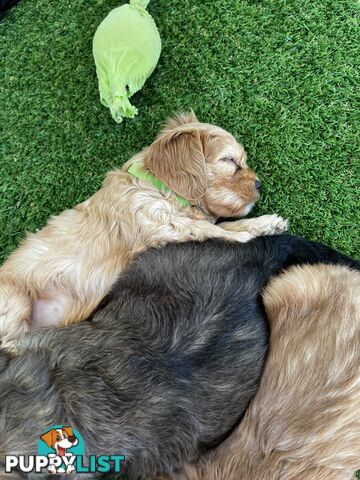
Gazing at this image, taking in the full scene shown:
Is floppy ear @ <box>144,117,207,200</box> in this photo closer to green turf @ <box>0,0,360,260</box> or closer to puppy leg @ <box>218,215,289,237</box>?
puppy leg @ <box>218,215,289,237</box>

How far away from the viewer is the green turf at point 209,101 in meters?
3.37

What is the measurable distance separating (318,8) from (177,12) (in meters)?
1.05

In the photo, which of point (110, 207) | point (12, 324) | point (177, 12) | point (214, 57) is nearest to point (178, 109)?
point (214, 57)

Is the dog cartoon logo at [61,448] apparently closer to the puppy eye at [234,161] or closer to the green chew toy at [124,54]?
the puppy eye at [234,161]

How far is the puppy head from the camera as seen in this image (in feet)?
10.4

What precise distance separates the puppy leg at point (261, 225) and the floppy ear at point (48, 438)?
5.51 feet

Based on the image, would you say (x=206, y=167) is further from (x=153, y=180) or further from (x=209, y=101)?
(x=209, y=101)

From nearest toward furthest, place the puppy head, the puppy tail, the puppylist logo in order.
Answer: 1. the puppylist logo
2. the puppy tail
3. the puppy head

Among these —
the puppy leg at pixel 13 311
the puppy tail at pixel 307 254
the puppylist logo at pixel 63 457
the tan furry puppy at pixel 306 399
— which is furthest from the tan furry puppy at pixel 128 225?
the puppylist logo at pixel 63 457

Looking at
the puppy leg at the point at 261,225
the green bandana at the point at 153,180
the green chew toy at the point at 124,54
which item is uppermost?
the green chew toy at the point at 124,54

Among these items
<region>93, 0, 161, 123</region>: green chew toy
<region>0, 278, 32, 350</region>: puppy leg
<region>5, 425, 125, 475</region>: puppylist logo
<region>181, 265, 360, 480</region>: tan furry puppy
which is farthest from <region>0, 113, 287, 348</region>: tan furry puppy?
<region>5, 425, 125, 475</region>: puppylist logo

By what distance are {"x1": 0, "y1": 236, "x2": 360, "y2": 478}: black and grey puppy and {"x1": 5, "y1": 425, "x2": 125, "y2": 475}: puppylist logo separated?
0.03 meters

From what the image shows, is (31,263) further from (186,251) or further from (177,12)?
(177,12)

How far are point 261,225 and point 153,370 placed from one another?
1.27 m
